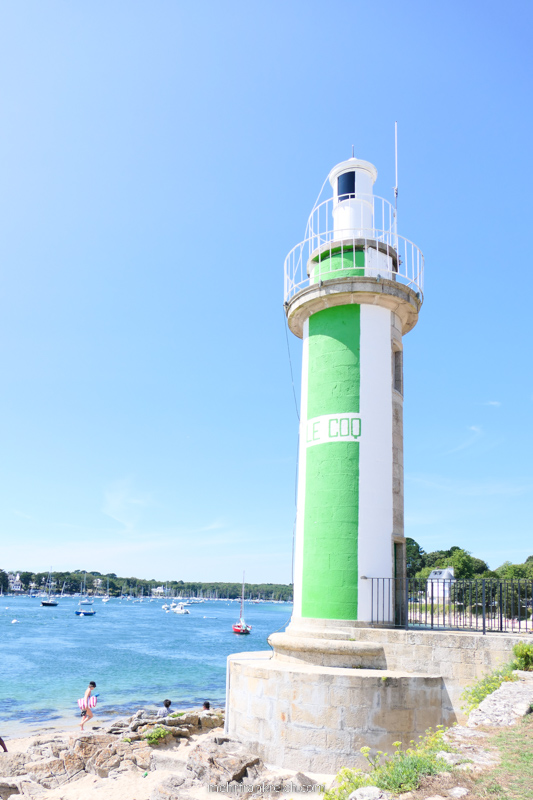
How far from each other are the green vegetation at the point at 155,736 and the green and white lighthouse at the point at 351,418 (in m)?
5.17

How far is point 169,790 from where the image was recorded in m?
9.27

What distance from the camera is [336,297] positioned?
1328 cm

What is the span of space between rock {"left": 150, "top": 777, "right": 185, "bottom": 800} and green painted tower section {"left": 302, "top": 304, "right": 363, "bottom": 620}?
3.90m

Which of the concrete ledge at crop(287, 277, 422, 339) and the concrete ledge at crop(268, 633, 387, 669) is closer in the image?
the concrete ledge at crop(268, 633, 387, 669)

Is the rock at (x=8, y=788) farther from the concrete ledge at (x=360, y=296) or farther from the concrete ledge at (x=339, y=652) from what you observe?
the concrete ledge at (x=360, y=296)

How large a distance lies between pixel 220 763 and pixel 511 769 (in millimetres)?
6450

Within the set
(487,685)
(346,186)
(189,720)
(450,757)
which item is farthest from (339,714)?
(346,186)

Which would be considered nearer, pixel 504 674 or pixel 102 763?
pixel 504 674

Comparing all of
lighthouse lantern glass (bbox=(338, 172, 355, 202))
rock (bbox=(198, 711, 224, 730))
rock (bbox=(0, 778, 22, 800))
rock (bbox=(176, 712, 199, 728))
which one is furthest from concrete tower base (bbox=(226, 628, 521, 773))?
lighthouse lantern glass (bbox=(338, 172, 355, 202))

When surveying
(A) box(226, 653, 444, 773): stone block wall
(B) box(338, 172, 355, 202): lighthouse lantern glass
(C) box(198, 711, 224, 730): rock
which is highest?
(B) box(338, 172, 355, 202): lighthouse lantern glass

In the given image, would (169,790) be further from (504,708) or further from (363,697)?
(504,708)

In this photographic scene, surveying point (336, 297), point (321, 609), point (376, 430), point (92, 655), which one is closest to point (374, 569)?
point (321, 609)

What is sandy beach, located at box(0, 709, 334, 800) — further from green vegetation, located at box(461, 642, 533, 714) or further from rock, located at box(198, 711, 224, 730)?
green vegetation, located at box(461, 642, 533, 714)

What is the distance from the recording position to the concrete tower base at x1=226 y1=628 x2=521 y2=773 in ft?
33.0
